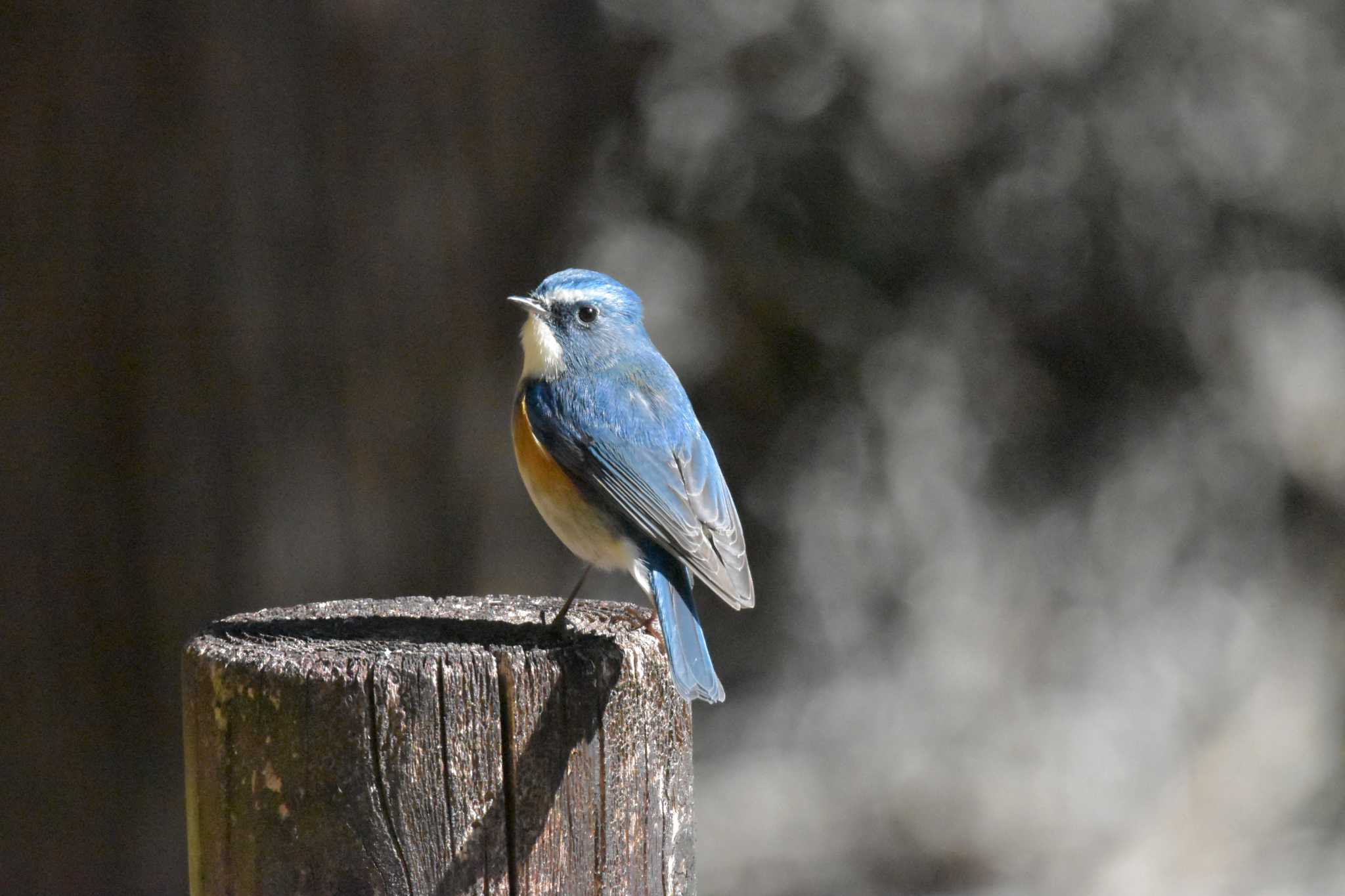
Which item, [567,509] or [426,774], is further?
[567,509]

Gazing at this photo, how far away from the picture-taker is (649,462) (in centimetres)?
329

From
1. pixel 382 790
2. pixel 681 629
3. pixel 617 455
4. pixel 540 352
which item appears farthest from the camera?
pixel 540 352

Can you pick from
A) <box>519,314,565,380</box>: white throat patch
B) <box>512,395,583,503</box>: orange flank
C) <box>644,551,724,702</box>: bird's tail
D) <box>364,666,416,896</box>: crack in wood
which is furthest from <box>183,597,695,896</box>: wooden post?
<box>519,314,565,380</box>: white throat patch

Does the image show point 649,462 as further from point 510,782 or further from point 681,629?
point 510,782

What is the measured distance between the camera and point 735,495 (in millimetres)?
5656

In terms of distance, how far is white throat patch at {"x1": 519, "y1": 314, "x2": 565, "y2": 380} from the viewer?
3.53m

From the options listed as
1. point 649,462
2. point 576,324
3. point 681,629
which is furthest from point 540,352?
point 681,629

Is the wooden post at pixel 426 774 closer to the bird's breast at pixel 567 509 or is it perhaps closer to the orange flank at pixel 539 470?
the bird's breast at pixel 567 509

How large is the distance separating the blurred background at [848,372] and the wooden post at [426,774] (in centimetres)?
262

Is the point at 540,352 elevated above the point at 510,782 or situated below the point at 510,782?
above

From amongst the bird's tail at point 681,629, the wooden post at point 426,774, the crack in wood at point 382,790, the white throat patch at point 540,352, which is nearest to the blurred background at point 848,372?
the white throat patch at point 540,352

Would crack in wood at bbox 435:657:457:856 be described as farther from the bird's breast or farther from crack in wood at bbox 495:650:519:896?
the bird's breast

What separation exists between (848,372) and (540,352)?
237 centimetres

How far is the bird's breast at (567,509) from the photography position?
324cm
